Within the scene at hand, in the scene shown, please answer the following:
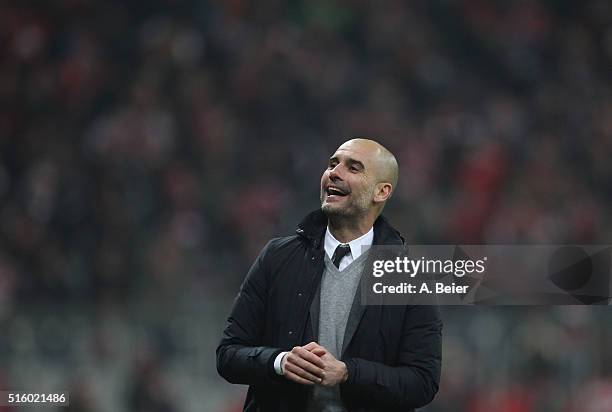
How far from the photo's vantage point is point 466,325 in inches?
171

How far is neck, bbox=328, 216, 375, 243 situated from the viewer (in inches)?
91.0

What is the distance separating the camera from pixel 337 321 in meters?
2.24

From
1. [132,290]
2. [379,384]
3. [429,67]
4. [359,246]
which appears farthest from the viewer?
[429,67]

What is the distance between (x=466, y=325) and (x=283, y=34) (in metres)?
2.62

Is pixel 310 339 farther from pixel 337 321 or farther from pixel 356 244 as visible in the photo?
pixel 356 244

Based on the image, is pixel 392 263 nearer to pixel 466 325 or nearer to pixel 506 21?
pixel 466 325

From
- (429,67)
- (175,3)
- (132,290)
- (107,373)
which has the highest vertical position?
(175,3)

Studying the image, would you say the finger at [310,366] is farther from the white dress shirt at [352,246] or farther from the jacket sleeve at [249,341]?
the white dress shirt at [352,246]

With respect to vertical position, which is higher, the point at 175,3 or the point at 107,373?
the point at 175,3

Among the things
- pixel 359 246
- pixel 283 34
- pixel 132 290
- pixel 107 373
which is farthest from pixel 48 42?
pixel 359 246

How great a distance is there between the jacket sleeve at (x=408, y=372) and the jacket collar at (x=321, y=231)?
170mm

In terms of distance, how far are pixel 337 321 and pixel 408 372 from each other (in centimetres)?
18

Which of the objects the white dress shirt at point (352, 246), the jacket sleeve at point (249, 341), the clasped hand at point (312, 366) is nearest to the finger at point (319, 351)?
the clasped hand at point (312, 366)

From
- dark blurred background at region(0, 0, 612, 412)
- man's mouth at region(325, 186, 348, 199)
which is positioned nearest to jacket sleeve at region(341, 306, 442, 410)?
man's mouth at region(325, 186, 348, 199)
